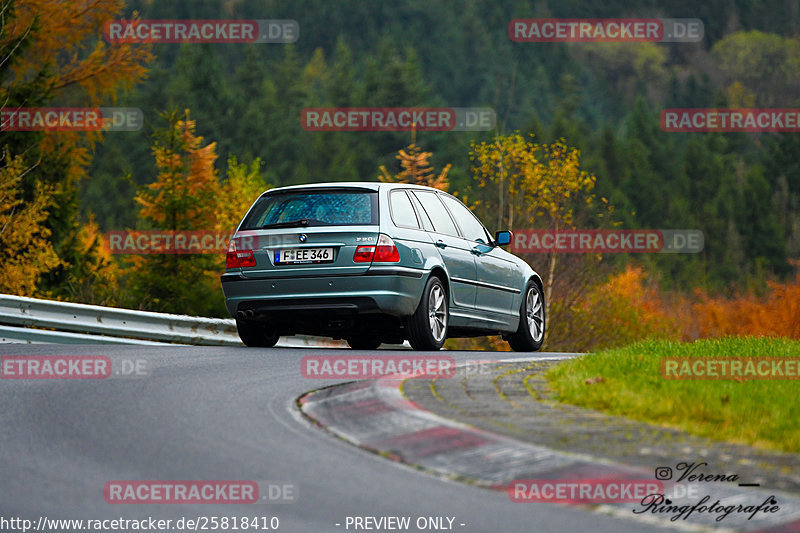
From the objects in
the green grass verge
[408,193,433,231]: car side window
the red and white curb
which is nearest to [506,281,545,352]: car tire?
[408,193,433,231]: car side window

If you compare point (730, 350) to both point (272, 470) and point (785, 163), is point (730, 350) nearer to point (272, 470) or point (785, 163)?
point (272, 470)

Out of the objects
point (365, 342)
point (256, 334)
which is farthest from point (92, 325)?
point (365, 342)

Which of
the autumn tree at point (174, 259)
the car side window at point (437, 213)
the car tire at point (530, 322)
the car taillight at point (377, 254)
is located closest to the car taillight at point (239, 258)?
the car taillight at point (377, 254)

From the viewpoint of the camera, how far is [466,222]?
1413 cm

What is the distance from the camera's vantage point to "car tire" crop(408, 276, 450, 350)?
12.4 metres

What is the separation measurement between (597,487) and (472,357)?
6.09 m

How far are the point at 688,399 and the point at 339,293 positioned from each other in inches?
205

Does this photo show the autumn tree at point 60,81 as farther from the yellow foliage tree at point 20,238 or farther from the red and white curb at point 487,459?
the red and white curb at point 487,459

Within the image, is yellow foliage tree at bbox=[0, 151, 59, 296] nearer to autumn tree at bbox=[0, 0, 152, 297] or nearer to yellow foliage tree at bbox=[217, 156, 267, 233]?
autumn tree at bbox=[0, 0, 152, 297]

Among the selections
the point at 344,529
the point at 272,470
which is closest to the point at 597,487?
the point at 344,529

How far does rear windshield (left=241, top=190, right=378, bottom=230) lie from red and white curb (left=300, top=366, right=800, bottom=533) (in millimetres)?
4531

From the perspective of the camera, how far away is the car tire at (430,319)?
12.4 m

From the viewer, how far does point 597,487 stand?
5.44 metres

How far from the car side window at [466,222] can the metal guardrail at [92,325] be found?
3326mm
